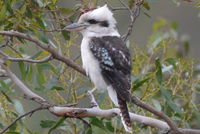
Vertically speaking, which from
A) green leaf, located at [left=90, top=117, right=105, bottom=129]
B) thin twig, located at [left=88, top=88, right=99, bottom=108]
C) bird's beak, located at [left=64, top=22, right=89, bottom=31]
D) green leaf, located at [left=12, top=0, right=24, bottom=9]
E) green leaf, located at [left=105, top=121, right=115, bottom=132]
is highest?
green leaf, located at [left=12, top=0, right=24, bottom=9]

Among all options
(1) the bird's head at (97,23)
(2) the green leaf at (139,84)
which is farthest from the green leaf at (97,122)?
(1) the bird's head at (97,23)

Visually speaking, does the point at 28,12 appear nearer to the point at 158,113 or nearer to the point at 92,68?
the point at 92,68

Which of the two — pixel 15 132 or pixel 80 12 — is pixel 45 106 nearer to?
pixel 15 132

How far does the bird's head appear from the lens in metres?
3.98

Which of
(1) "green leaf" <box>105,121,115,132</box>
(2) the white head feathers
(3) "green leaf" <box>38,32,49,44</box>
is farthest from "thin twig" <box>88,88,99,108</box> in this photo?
(2) the white head feathers

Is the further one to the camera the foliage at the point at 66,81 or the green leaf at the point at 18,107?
the green leaf at the point at 18,107

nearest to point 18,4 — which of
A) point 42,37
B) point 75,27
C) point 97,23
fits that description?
point 42,37

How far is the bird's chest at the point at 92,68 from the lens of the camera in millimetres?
3844

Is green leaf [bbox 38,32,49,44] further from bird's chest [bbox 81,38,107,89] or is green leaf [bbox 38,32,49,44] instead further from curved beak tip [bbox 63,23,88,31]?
bird's chest [bbox 81,38,107,89]

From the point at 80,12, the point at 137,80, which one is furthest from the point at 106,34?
the point at 137,80

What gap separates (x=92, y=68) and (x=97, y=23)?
0.41 meters

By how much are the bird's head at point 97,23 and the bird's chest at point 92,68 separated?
0.14m

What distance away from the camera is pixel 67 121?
370 centimetres

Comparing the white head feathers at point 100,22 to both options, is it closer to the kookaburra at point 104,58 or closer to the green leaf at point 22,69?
the kookaburra at point 104,58
